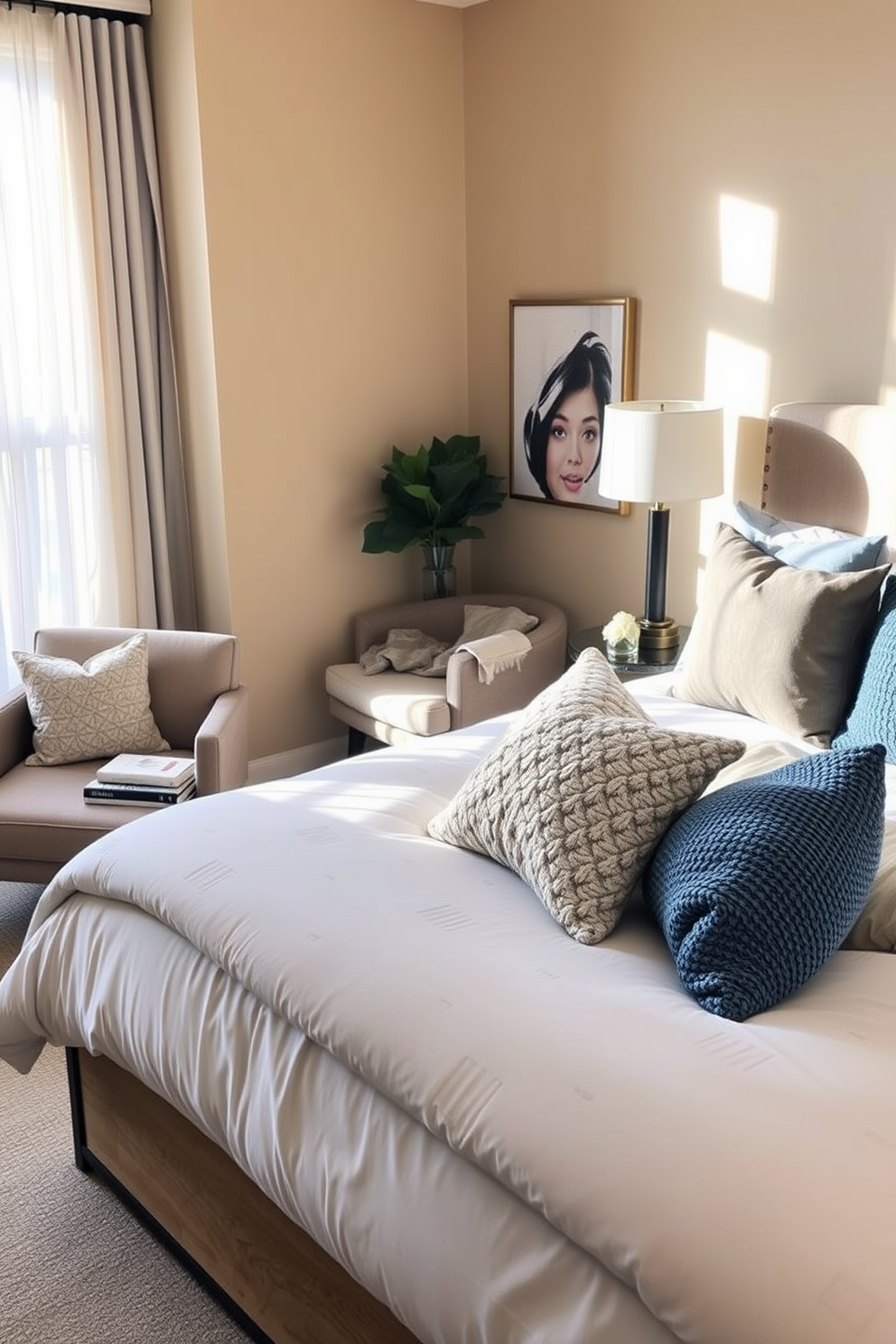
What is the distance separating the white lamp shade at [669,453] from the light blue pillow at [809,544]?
6.4 inches

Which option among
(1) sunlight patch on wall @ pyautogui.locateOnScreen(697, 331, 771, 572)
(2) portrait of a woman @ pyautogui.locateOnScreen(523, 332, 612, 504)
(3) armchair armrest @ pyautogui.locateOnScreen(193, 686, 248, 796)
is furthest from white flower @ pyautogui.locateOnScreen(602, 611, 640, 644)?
(3) armchair armrest @ pyautogui.locateOnScreen(193, 686, 248, 796)

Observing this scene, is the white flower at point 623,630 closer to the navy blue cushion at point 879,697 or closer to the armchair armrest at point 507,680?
Result: the armchair armrest at point 507,680

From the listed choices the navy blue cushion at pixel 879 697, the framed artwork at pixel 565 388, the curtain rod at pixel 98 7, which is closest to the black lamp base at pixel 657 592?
the framed artwork at pixel 565 388

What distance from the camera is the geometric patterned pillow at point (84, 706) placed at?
136 inches

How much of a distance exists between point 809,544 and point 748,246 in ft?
3.53

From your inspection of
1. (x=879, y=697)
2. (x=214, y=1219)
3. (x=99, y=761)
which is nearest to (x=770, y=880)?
(x=879, y=697)

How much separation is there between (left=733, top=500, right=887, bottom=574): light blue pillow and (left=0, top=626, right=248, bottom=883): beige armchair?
1.49 m

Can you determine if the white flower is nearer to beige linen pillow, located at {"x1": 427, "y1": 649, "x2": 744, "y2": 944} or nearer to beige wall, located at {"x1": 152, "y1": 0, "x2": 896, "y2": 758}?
beige wall, located at {"x1": 152, "y1": 0, "x2": 896, "y2": 758}

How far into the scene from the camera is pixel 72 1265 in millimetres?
2211

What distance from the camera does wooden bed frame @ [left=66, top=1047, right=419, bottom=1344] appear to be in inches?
70.9

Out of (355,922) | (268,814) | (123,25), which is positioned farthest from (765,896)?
(123,25)

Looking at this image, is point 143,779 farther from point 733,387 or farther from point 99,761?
point 733,387

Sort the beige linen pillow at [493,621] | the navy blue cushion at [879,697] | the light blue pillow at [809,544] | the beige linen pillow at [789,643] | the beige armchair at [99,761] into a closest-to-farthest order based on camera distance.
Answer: the navy blue cushion at [879,697] < the beige linen pillow at [789,643] < the light blue pillow at [809,544] < the beige armchair at [99,761] < the beige linen pillow at [493,621]

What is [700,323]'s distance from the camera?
374 cm
